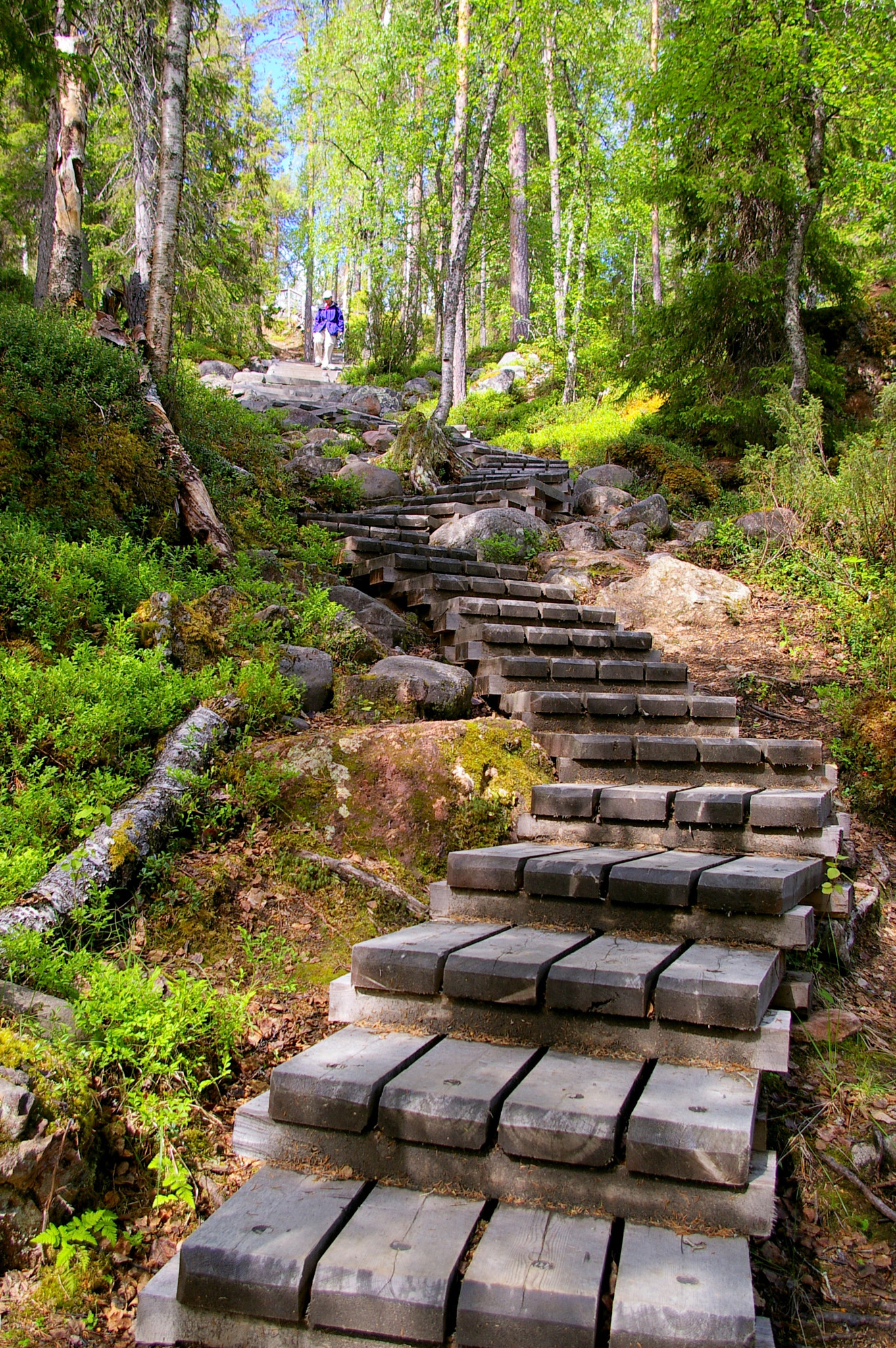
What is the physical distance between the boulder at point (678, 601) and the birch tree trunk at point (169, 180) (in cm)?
495

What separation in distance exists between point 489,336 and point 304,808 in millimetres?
40003

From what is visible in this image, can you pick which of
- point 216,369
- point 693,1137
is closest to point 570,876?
point 693,1137

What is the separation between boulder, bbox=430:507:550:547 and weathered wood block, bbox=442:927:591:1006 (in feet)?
20.2

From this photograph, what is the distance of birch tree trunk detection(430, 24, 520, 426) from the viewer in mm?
14453

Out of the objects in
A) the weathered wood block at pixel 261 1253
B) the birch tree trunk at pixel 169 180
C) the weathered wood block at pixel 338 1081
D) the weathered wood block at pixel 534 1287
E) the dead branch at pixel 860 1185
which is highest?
the birch tree trunk at pixel 169 180

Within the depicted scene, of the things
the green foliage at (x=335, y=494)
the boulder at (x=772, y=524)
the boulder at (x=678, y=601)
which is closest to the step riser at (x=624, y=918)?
the boulder at (x=678, y=601)

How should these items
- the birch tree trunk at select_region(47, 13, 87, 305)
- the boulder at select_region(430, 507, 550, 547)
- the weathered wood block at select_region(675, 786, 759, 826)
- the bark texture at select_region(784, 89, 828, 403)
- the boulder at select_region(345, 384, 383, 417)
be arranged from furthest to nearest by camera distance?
the boulder at select_region(345, 384, 383, 417), the bark texture at select_region(784, 89, 828, 403), the birch tree trunk at select_region(47, 13, 87, 305), the boulder at select_region(430, 507, 550, 547), the weathered wood block at select_region(675, 786, 759, 826)

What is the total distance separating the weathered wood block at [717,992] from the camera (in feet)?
7.36

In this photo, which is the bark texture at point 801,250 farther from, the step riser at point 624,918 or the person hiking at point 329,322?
the person hiking at point 329,322

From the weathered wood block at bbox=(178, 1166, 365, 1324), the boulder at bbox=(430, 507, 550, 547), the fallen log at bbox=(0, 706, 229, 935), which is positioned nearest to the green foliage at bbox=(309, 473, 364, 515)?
the boulder at bbox=(430, 507, 550, 547)

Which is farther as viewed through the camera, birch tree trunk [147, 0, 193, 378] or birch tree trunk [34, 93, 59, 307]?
birch tree trunk [34, 93, 59, 307]

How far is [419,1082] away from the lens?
2.21 meters

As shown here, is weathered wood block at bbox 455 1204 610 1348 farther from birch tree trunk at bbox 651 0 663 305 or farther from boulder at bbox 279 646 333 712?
birch tree trunk at bbox 651 0 663 305

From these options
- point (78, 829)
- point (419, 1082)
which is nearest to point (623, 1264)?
point (419, 1082)
